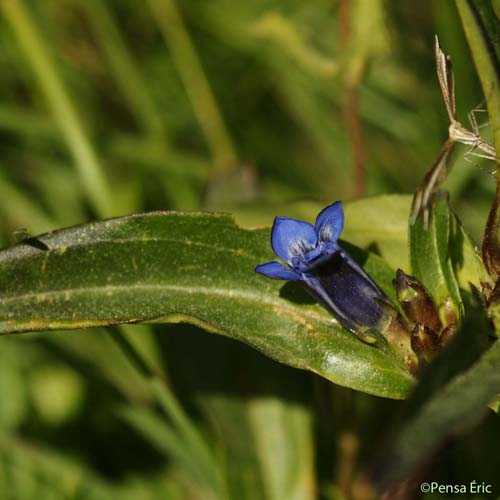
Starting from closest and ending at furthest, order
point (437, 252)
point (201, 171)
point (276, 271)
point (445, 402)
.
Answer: point (445, 402)
point (276, 271)
point (437, 252)
point (201, 171)

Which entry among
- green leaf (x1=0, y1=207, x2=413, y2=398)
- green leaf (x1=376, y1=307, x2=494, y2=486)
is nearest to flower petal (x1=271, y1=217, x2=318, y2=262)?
green leaf (x1=0, y1=207, x2=413, y2=398)

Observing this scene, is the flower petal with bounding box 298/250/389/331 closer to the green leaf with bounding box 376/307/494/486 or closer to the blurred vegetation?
the green leaf with bounding box 376/307/494/486

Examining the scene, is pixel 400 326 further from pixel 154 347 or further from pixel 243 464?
pixel 154 347

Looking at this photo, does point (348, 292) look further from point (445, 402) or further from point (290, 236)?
point (445, 402)

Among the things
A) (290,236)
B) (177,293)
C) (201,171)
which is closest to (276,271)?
(290,236)

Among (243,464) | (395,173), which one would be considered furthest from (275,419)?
(395,173)

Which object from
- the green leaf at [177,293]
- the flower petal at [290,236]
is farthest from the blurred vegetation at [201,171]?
the flower petal at [290,236]
